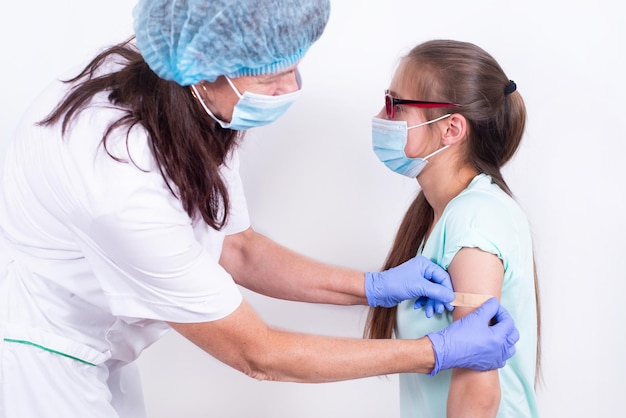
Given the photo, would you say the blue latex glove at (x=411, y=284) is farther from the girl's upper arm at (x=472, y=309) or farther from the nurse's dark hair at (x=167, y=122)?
the nurse's dark hair at (x=167, y=122)

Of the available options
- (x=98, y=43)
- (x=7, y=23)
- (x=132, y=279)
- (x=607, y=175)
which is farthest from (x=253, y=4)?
(x=607, y=175)

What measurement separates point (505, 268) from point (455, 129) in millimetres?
345

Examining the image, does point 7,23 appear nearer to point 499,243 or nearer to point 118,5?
point 118,5

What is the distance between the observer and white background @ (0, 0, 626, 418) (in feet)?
7.02

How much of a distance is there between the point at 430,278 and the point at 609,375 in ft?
3.48

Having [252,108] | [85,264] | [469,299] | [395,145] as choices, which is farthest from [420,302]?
[85,264]

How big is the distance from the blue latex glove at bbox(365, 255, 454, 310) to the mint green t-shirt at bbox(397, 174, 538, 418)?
37mm

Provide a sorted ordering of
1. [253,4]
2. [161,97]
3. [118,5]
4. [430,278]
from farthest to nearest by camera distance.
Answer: [118,5], [430,278], [161,97], [253,4]

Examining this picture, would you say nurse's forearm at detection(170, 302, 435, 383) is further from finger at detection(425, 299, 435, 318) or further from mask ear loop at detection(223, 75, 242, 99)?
mask ear loop at detection(223, 75, 242, 99)

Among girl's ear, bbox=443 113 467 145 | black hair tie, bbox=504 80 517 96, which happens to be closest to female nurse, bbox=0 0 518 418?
girl's ear, bbox=443 113 467 145

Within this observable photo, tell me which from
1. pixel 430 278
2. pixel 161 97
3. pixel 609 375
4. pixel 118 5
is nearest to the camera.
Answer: pixel 161 97

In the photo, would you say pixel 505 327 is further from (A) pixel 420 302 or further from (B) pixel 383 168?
(B) pixel 383 168

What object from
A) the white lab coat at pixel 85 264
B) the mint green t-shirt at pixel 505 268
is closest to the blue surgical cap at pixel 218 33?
the white lab coat at pixel 85 264

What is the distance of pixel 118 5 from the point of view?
7.04 feet
